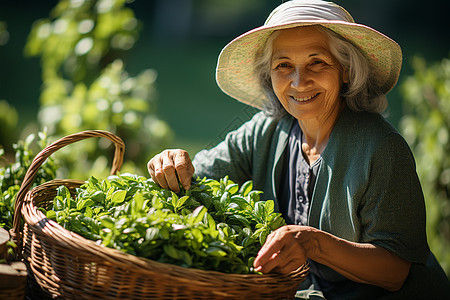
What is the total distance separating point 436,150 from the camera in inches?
115

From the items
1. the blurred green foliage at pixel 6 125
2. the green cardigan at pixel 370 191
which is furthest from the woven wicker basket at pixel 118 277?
the blurred green foliage at pixel 6 125

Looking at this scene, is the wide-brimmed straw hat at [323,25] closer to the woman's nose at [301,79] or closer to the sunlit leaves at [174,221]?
the woman's nose at [301,79]

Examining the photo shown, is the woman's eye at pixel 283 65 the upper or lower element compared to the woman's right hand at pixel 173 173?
upper

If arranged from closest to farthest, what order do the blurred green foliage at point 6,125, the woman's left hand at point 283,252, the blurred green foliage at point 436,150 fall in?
the woman's left hand at point 283,252
the blurred green foliage at point 436,150
the blurred green foliage at point 6,125

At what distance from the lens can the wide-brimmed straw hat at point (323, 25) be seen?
62.6 inches

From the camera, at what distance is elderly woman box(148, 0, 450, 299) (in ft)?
5.05

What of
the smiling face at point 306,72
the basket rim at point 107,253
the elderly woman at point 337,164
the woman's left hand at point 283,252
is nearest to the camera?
the basket rim at point 107,253

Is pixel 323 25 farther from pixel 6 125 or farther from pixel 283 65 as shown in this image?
pixel 6 125

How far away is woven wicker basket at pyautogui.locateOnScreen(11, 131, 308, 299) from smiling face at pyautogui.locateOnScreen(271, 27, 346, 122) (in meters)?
0.63

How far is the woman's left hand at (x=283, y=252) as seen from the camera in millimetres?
1285

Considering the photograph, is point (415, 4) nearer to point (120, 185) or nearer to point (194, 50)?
point (194, 50)

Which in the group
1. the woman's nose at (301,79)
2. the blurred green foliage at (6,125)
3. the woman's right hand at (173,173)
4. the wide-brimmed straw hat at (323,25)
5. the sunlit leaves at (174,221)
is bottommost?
the blurred green foliage at (6,125)

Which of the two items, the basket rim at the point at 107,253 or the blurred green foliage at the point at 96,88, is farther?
the blurred green foliage at the point at 96,88

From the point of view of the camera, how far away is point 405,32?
1254 centimetres
